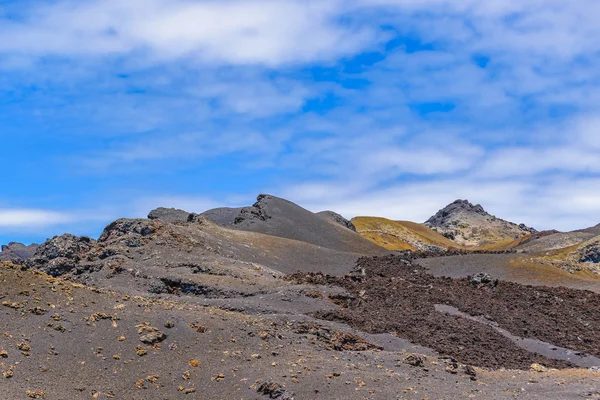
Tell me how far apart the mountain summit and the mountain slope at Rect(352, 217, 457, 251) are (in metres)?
16.9

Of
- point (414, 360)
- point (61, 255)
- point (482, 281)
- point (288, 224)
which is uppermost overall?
point (288, 224)

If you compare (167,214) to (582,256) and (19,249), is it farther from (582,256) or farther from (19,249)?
(582,256)

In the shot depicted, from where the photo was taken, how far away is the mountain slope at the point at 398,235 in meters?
105

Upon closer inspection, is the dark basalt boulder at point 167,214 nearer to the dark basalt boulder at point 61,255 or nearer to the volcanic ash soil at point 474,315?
the dark basalt boulder at point 61,255

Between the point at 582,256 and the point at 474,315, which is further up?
the point at 582,256

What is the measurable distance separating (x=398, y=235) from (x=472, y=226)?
1793 inches

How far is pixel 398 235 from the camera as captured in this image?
111438 millimetres

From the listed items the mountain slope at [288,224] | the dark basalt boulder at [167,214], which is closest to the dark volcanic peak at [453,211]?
the mountain slope at [288,224]

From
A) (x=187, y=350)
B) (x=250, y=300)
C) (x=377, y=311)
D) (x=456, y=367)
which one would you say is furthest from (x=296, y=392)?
(x=377, y=311)

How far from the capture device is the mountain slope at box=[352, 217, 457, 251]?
105 meters

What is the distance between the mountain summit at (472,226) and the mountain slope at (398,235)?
1689 centimetres

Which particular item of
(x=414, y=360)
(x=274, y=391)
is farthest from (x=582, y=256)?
(x=274, y=391)

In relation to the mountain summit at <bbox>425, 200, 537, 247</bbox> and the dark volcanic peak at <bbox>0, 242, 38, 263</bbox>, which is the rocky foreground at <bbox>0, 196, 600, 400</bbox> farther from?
the mountain summit at <bbox>425, 200, 537, 247</bbox>

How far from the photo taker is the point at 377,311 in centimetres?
3400
